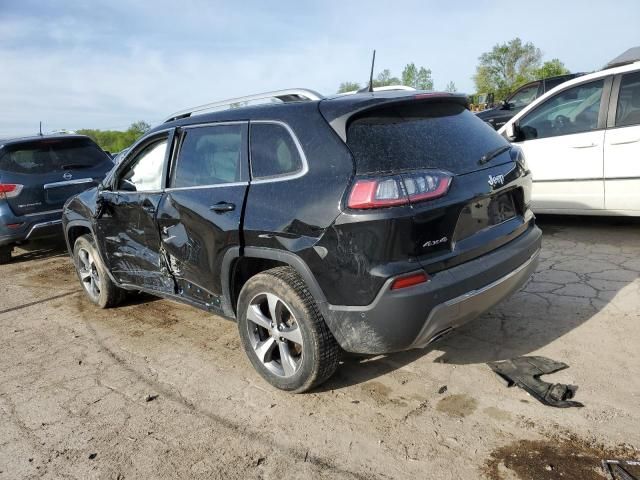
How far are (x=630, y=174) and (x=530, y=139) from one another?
1.21m

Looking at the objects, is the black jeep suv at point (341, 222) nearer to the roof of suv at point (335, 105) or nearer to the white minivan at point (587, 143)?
the roof of suv at point (335, 105)

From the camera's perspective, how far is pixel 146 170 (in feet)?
13.6

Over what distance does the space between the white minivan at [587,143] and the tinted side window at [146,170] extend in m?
4.10

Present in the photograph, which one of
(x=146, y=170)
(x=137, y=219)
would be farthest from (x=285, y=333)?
(x=146, y=170)

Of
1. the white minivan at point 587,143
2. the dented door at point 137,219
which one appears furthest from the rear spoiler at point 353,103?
the white minivan at point 587,143

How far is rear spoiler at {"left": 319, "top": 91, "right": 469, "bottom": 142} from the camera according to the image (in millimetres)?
2787

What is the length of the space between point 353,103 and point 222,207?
40.3 inches

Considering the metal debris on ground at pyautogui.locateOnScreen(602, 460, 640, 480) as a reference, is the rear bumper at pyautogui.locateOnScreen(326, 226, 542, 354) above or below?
above

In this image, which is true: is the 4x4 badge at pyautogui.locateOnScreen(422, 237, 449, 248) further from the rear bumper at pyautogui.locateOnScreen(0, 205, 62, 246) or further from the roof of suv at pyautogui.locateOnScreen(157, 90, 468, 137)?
the rear bumper at pyautogui.locateOnScreen(0, 205, 62, 246)

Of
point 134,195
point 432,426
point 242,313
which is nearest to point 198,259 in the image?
point 242,313

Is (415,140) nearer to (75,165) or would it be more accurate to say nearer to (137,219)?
(137,219)

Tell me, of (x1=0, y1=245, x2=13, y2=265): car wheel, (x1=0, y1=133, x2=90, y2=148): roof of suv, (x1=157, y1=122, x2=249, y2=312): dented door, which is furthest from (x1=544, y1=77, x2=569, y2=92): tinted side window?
(x1=0, y1=245, x2=13, y2=265): car wheel

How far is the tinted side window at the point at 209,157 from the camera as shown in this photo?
10.8 ft

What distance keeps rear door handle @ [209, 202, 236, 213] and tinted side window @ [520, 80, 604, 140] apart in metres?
4.24
